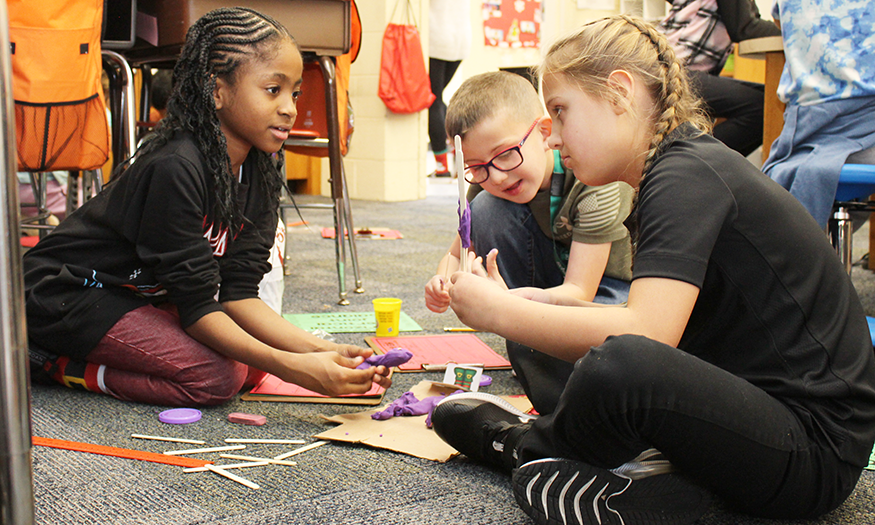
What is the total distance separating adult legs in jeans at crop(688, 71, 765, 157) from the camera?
2277 millimetres

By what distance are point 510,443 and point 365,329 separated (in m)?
0.88

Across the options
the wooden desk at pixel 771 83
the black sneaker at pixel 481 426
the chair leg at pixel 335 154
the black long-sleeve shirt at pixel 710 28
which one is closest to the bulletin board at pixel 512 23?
the black long-sleeve shirt at pixel 710 28

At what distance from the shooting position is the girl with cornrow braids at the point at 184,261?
121 cm

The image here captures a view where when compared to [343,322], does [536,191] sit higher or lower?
higher

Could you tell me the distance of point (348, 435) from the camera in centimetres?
109

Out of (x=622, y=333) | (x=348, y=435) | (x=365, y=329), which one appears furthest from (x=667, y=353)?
(x=365, y=329)

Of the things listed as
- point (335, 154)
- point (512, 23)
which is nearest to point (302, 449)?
point (335, 154)

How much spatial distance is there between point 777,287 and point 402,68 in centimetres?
390

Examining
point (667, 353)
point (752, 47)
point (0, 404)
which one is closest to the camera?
point (0, 404)

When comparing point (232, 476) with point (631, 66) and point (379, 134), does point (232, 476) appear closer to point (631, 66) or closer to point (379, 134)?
point (631, 66)

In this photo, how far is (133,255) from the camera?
4.25 feet

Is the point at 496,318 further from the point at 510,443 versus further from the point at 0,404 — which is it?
the point at 0,404

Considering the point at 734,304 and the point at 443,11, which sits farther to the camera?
the point at 443,11

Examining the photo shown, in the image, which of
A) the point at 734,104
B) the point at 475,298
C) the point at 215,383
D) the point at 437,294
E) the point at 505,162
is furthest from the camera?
the point at 734,104
